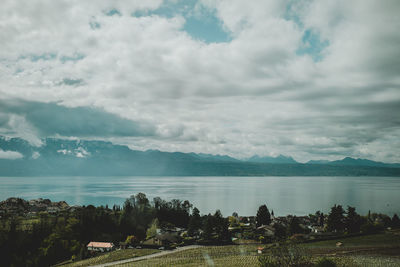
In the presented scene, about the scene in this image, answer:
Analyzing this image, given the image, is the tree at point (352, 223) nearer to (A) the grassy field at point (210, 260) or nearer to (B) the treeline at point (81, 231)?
(B) the treeline at point (81, 231)

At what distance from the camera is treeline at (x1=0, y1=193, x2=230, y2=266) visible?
60909 millimetres

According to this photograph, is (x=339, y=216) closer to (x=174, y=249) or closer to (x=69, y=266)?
(x=174, y=249)

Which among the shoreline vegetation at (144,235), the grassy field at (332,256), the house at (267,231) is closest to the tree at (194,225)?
the shoreline vegetation at (144,235)

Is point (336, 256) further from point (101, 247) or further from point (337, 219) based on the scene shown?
point (101, 247)

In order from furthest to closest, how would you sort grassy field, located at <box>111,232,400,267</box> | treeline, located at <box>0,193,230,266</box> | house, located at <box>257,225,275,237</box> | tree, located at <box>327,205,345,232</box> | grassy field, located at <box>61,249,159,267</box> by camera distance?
tree, located at <box>327,205,345,232</box>
house, located at <box>257,225,275,237</box>
treeline, located at <box>0,193,230,266</box>
grassy field, located at <box>61,249,159,267</box>
grassy field, located at <box>111,232,400,267</box>

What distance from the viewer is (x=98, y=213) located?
276 feet

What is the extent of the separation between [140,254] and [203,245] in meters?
14.0

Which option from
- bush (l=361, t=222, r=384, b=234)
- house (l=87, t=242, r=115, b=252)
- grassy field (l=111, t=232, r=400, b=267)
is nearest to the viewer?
grassy field (l=111, t=232, r=400, b=267)

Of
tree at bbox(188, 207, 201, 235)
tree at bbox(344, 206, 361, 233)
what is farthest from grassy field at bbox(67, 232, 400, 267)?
tree at bbox(188, 207, 201, 235)

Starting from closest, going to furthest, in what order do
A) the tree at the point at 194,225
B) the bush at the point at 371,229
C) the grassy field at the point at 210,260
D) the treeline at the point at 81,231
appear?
the grassy field at the point at 210,260
the treeline at the point at 81,231
the bush at the point at 371,229
the tree at the point at 194,225

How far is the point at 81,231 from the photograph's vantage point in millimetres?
75688

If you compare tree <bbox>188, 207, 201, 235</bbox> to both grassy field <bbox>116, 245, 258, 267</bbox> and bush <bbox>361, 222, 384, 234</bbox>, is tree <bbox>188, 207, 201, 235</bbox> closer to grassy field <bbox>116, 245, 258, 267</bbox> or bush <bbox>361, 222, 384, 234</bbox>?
grassy field <bbox>116, 245, 258, 267</bbox>

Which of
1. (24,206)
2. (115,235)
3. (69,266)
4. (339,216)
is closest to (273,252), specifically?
(69,266)

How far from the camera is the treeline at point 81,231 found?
60.9 meters
